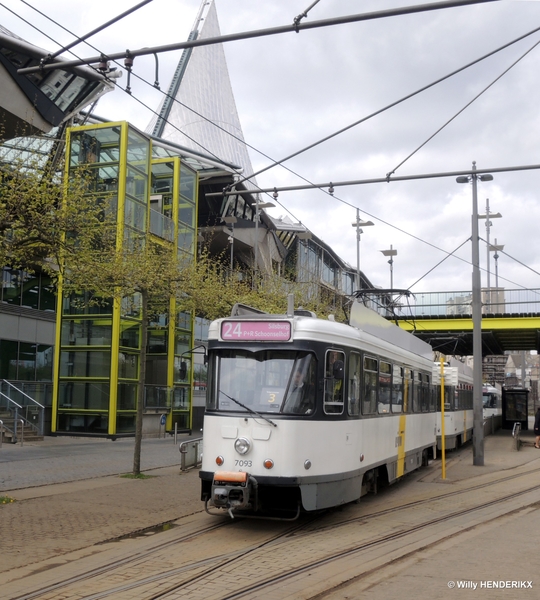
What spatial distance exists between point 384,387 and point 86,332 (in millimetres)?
17214

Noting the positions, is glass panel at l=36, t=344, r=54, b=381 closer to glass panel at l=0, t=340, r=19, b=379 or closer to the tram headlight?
glass panel at l=0, t=340, r=19, b=379

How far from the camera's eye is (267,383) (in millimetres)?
10016

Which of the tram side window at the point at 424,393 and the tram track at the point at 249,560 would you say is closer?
the tram track at the point at 249,560

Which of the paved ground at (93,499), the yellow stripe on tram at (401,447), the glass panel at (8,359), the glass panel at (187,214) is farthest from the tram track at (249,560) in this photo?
the glass panel at (187,214)

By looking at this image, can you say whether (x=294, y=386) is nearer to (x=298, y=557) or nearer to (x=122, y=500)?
(x=298, y=557)

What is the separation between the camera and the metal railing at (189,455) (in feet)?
54.9

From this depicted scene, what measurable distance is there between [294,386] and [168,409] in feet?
70.6

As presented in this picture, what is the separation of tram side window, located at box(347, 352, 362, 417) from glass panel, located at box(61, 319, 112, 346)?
57.7ft

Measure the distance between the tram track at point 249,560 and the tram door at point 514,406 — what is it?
1303 inches

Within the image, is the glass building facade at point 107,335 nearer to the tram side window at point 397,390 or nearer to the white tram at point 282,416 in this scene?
the tram side window at point 397,390

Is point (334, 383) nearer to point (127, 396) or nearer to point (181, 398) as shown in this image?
point (127, 396)

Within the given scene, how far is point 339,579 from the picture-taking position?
741 cm

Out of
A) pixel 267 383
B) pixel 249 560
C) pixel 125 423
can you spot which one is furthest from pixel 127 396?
pixel 249 560

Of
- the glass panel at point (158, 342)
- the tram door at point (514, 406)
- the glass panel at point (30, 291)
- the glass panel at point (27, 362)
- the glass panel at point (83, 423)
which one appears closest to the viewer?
the glass panel at point (83, 423)
